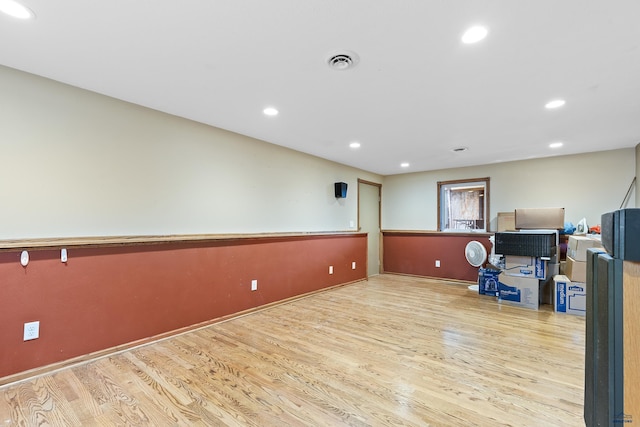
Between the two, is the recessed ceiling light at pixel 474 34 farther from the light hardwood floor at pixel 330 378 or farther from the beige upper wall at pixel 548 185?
the beige upper wall at pixel 548 185

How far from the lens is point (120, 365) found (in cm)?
238

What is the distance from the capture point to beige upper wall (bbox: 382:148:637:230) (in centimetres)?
447

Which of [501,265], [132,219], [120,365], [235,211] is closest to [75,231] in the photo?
[132,219]

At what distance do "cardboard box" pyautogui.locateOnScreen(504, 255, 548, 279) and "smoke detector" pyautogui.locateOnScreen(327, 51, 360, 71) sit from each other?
3.58 m

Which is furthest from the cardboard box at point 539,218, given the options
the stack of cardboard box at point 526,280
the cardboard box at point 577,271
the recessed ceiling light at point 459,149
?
the recessed ceiling light at point 459,149

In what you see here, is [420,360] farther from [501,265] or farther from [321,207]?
[321,207]

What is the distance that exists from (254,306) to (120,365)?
163cm

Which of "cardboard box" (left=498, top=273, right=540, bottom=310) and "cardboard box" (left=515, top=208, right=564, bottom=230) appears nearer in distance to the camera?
"cardboard box" (left=498, top=273, right=540, bottom=310)

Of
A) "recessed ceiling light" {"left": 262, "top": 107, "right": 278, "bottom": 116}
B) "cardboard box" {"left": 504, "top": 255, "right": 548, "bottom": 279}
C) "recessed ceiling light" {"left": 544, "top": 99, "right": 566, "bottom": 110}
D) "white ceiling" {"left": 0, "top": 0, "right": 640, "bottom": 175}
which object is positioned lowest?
"cardboard box" {"left": 504, "top": 255, "right": 548, "bottom": 279}

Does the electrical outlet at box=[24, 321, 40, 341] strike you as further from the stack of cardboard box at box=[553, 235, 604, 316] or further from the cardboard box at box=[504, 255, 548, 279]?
the stack of cardboard box at box=[553, 235, 604, 316]

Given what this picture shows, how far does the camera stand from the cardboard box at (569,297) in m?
3.66

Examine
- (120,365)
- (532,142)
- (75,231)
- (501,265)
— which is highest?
(532,142)

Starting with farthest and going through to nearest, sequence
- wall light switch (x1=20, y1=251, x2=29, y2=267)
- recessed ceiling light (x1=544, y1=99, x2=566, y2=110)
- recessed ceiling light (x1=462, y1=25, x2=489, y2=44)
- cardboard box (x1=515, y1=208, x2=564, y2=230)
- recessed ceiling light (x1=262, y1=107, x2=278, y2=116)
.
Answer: cardboard box (x1=515, y1=208, x2=564, y2=230), recessed ceiling light (x1=262, y1=107, x2=278, y2=116), recessed ceiling light (x1=544, y1=99, x2=566, y2=110), wall light switch (x1=20, y1=251, x2=29, y2=267), recessed ceiling light (x1=462, y1=25, x2=489, y2=44)

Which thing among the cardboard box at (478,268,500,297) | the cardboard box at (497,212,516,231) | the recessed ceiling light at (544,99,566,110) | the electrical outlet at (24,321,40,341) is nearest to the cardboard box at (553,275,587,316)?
the cardboard box at (478,268,500,297)
